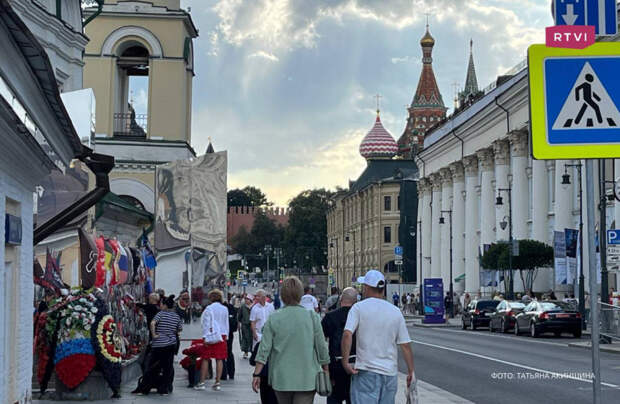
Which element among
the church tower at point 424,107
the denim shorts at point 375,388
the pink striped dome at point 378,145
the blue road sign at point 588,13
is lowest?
the denim shorts at point 375,388

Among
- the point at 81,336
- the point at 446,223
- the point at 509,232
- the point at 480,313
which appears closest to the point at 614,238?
the point at 81,336

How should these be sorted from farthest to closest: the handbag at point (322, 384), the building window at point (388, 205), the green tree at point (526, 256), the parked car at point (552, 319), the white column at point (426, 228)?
the building window at point (388, 205), the white column at point (426, 228), the green tree at point (526, 256), the parked car at point (552, 319), the handbag at point (322, 384)

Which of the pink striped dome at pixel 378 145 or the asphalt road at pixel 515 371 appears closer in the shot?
the asphalt road at pixel 515 371

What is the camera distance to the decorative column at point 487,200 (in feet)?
233

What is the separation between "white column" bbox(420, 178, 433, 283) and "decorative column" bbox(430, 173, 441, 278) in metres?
2.31

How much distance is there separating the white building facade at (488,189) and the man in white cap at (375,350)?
38981 millimetres

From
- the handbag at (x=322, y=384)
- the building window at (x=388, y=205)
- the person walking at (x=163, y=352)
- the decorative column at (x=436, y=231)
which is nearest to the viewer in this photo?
the handbag at (x=322, y=384)

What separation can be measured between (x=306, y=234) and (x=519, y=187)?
310 feet

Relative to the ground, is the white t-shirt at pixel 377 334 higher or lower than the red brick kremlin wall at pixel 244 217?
lower

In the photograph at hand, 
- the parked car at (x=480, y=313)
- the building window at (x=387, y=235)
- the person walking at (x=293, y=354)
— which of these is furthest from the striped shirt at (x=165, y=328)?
the building window at (x=387, y=235)

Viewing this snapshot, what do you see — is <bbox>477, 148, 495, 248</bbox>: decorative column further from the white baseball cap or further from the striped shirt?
the white baseball cap

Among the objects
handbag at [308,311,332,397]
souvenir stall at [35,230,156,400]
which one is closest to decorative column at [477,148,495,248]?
souvenir stall at [35,230,156,400]

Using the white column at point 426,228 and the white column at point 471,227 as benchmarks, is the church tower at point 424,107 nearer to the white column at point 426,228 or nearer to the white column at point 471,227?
the white column at point 426,228

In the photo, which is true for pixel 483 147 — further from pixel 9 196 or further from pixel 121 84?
pixel 9 196
